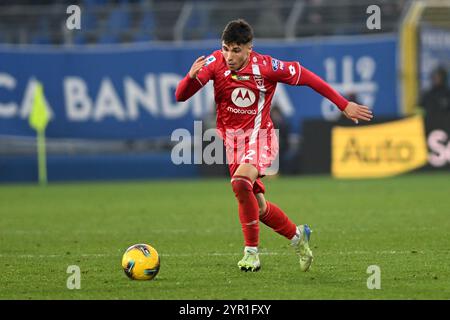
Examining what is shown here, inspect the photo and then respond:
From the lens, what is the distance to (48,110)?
21984 mm

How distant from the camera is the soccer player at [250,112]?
864 cm

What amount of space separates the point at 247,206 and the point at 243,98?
3.20 feet

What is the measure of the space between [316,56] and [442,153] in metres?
3.50

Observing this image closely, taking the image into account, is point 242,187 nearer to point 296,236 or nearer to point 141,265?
point 296,236

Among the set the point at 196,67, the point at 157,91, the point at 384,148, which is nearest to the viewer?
the point at 196,67

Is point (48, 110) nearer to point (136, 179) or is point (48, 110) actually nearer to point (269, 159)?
point (136, 179)

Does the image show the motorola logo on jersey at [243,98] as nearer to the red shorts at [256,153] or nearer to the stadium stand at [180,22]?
the red shorts at [256,153]

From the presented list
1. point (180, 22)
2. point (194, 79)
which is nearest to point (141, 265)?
point (194, 79)

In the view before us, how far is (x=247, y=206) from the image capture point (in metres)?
8.69

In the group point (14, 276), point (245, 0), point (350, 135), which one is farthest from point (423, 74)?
point (14, 276)

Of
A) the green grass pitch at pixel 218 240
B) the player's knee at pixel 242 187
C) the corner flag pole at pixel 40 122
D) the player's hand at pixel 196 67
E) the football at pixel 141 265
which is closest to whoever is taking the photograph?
the green grass pitch at pixel 218 240

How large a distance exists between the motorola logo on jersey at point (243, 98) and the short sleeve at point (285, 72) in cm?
23

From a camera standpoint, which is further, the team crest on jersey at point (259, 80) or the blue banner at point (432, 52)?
the blue banner at point (432, 52)

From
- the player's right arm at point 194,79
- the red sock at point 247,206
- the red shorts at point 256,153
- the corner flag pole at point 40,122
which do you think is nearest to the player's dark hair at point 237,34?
the player's right arm at point 194,79
